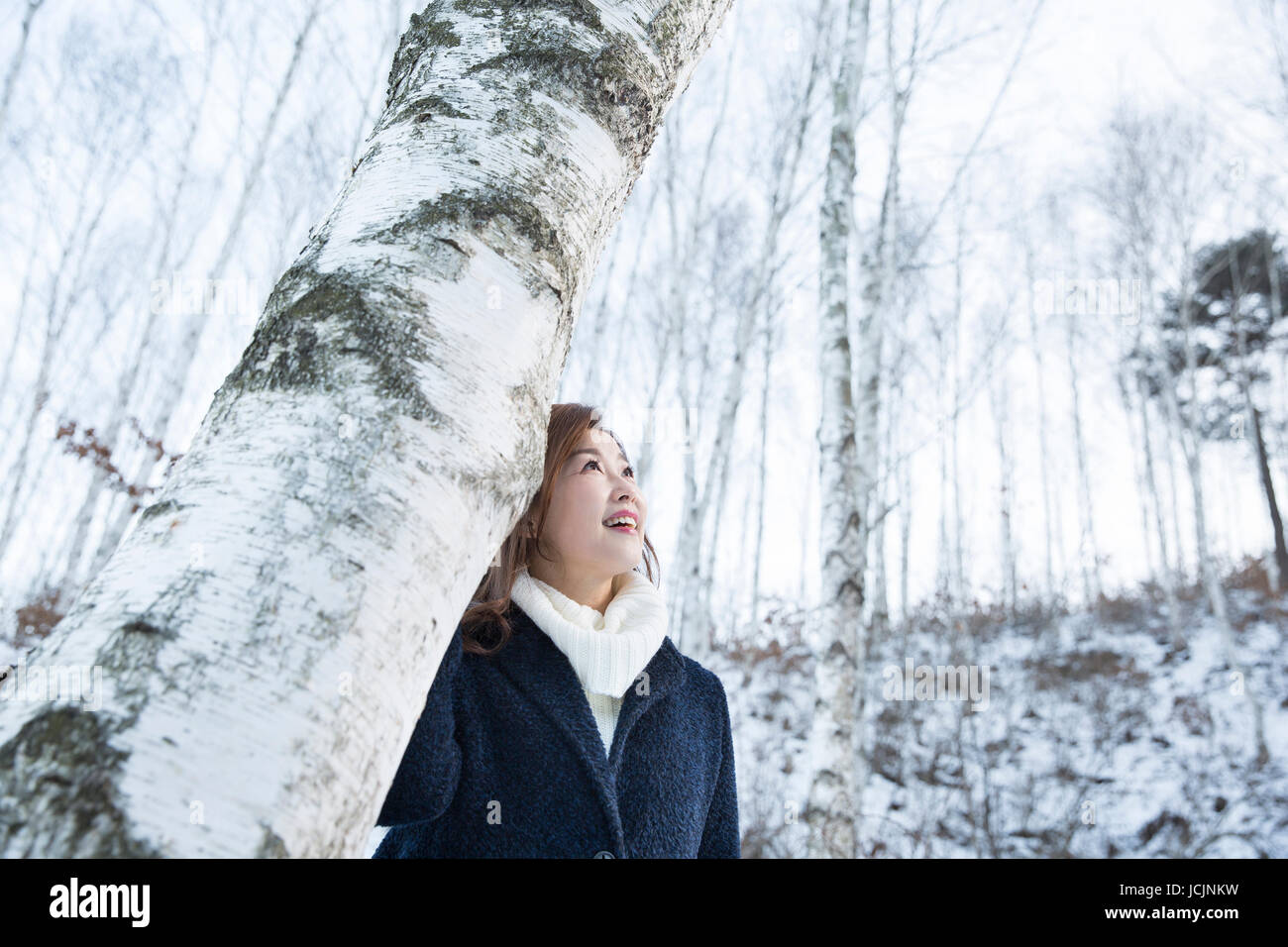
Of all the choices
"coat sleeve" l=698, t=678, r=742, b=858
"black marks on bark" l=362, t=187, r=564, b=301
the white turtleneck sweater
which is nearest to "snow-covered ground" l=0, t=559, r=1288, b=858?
"coat sleeve" l=698, t=678, r=742, b=858

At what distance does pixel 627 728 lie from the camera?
1.51m

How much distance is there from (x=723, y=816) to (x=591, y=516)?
716 millimetres

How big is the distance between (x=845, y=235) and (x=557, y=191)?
4.32 meters

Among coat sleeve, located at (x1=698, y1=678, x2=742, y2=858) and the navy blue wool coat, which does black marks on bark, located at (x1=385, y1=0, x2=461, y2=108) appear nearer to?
the navy blue wool coat

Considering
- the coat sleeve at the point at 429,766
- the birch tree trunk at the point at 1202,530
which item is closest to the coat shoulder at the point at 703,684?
the coat sleeve at the point at 429,766

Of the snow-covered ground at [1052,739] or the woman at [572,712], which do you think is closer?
the woman at [572,712]

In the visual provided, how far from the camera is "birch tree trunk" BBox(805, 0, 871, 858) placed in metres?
4.04

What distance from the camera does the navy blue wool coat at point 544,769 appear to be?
49.9 inches

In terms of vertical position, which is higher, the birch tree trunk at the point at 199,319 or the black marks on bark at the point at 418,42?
the birch tree trunk at the point at 199,319

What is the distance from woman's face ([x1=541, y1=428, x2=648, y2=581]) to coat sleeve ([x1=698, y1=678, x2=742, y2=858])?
1.21ft

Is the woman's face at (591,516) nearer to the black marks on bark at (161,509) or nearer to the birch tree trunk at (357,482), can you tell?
the birch tree trunk at (357,482)

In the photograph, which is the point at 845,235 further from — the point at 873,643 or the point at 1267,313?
the point at 1267,313

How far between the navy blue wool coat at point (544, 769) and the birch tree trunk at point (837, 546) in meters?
2.67
